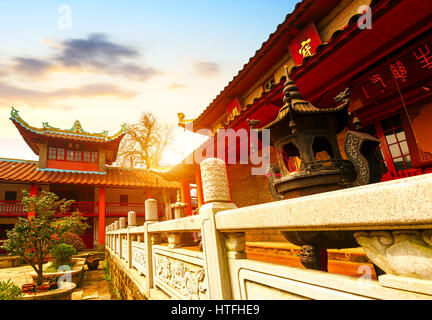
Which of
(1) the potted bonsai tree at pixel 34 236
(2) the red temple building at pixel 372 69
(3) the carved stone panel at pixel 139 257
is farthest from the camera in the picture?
(1) the potted bonsai tree at pixel 34 236

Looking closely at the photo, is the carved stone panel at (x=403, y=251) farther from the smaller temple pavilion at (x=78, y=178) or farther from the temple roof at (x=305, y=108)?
the smaller temple pavilion at (x=78, y=178)

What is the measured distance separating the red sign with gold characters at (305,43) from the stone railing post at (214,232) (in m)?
4.43

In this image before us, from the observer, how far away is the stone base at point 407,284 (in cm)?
77

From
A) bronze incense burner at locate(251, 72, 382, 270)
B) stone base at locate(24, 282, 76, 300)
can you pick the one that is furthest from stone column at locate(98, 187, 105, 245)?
bronze incense burner at locate(251, 72, 382, 270)

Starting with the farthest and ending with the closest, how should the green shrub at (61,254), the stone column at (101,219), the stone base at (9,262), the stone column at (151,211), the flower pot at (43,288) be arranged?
1. the stone column at (101,219)
2. the stone base at (9,262)
3. the green shrub at (61,254)
4. the flower pot at (43,288)
5. the stone column at (151,211)

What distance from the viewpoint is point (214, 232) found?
1.85m

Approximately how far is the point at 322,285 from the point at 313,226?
30 centimetres

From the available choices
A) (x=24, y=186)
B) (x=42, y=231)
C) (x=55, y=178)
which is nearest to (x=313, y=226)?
(x=42, y=231)

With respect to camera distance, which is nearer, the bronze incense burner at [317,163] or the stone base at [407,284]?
the stone base at [407,284]

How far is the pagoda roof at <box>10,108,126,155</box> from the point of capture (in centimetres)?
1443

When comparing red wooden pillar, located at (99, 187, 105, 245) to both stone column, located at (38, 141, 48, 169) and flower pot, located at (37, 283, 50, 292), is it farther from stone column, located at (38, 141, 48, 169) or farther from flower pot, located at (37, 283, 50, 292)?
flower pot, located at (37, 283, 50, 292)

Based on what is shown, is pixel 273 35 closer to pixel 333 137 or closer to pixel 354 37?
pixel 354 37

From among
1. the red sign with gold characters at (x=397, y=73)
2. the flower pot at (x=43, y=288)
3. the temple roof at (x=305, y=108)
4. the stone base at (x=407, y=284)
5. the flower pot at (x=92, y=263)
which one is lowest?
the flower pot at (x=92, y=263)

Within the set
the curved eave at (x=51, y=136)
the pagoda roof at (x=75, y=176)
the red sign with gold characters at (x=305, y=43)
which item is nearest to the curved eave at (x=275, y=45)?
the red sign with gold characters at (x=305, y=43)
